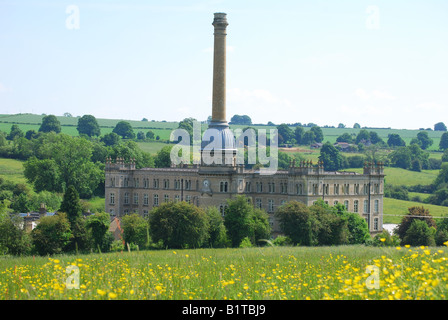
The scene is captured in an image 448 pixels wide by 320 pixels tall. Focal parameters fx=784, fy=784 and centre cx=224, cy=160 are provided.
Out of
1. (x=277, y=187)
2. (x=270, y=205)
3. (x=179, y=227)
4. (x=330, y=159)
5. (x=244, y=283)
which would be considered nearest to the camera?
(x=244, y=283)

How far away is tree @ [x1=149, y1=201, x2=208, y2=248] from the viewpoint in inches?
2916

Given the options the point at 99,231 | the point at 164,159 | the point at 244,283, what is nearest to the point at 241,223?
the point at 99,231

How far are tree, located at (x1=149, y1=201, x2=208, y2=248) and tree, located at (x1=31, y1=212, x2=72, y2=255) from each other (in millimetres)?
8374

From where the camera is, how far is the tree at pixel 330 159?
174 m

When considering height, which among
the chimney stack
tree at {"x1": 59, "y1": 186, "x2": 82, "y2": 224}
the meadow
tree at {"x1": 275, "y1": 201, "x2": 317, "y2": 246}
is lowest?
tree at {"x1": 275, "y1": 201, "x2": 317, "y2": 246}

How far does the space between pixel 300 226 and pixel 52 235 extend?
2327 centimetres

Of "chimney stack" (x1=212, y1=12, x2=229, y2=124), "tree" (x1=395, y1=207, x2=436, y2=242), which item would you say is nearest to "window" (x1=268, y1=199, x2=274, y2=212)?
"chimney stack" (x1=212, y1=12, x2=229, y2=124)

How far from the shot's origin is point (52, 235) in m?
71.1

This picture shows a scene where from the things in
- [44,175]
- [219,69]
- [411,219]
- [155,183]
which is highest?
[219,69]

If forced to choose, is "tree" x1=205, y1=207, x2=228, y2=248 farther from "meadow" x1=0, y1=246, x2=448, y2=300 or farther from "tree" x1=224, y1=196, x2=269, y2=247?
"meadow" x1=0, y1=246, x2=448, y2=300

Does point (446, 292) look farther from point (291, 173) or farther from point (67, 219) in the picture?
point (291, 173)

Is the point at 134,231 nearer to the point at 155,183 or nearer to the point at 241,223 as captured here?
the point at 241,223

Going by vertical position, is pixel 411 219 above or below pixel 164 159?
below

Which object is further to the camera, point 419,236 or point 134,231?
point 419,236
